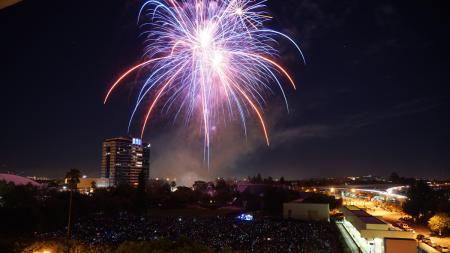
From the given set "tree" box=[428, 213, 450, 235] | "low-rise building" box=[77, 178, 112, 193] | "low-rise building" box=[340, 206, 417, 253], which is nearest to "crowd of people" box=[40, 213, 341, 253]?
"low-rise building" box=[340, 206, 417, 253]

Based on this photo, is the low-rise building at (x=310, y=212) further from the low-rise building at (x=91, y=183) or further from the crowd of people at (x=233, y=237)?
the low-rise building at (x=91, y=183)

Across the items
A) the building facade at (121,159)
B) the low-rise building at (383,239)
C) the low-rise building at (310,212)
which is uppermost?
the building facade at (121,159)

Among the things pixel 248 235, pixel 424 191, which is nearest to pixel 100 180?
pixel 424 191

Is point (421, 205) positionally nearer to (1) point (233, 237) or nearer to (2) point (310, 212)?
(2) point (310, 212)

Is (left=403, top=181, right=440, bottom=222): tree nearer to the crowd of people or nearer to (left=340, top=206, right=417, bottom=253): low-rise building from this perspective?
(left=340, top=206, right=417, bottom=253): low-rise building

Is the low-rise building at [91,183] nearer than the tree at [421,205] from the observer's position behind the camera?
No

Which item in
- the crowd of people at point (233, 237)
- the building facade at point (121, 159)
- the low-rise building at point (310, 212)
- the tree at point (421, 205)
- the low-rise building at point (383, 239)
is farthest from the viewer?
the building facade at point (121, 159)

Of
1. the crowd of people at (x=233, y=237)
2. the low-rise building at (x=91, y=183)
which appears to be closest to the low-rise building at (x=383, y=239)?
the crowd of people at (x=233, y=237)

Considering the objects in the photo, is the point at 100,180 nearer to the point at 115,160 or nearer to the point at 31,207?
the point at 115,160
